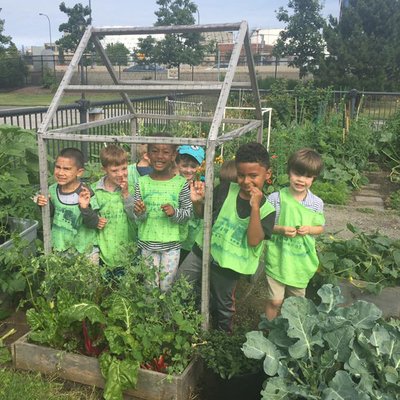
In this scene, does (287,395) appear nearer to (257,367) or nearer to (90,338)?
(257,367)

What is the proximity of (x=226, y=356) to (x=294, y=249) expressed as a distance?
2.55ft

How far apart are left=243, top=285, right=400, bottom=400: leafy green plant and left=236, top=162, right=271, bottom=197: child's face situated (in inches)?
28.2

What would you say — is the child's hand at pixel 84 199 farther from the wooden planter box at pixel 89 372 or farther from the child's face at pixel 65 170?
the wooden planter box at pixel 89 372

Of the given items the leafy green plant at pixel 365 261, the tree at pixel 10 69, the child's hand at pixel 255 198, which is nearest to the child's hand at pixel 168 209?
the child's hand at pixel 255 198

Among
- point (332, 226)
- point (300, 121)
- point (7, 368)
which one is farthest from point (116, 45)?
point (7, 368)

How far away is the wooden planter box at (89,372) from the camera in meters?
2.64

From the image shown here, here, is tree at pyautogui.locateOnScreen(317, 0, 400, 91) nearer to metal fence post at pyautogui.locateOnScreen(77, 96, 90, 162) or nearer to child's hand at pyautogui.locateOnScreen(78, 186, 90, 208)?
metal fence post at pyautogui.locateOnScreen(77, 96, 90, 162)

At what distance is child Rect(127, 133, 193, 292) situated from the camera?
3082 millimetres

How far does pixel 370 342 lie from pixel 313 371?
11.2 inches

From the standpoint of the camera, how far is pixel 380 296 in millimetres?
3504

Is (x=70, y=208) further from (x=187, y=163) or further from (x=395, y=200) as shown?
(x=395, y=200)

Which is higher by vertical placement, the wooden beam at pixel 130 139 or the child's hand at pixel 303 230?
the wooden beam at pixel 130 139

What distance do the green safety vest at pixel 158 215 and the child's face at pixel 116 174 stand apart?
8.1 inches

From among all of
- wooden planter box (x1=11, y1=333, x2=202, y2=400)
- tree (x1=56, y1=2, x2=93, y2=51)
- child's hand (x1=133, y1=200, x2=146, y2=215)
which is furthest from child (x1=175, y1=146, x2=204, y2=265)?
tree (x1=56, y1=2, x2=93, y2=51)
